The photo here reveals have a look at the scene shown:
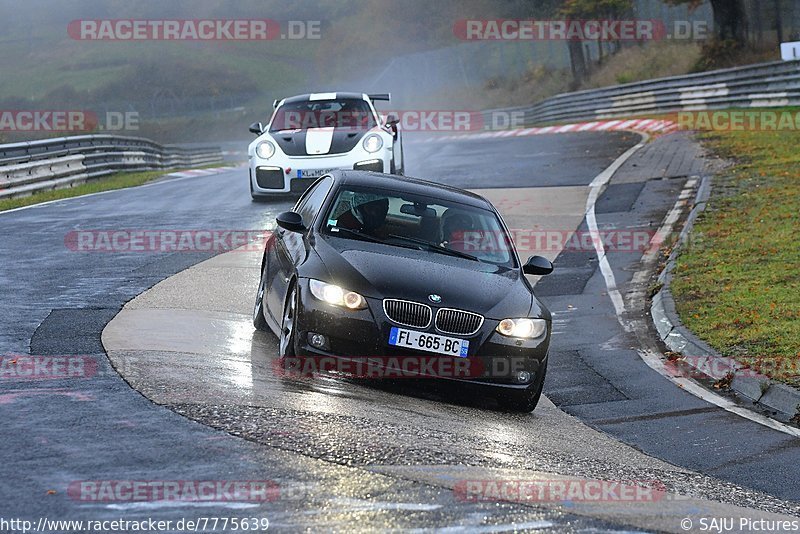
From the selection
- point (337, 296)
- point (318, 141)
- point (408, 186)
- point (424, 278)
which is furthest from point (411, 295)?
point (318, 141)

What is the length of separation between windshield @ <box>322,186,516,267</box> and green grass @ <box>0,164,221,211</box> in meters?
12.1

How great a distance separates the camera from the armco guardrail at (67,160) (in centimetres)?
2247

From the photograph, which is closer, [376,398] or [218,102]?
[376,398]

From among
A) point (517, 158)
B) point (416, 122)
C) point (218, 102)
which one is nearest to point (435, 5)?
point (218, 102)

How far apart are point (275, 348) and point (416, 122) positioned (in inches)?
2066

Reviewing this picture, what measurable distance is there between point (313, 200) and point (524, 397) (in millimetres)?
2747

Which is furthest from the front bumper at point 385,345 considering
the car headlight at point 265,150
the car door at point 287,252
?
the car headlight at point 265,150

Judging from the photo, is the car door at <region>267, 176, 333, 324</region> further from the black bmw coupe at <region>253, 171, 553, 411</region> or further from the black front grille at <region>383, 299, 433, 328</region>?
the black front grille at <region>383, 299, 433, 328</region>

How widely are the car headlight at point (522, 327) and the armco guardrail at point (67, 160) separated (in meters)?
15.7

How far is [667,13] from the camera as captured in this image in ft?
174

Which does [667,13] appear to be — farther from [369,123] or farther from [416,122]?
[369,123]

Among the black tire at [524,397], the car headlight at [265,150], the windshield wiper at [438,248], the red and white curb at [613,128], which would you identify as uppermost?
the red and white curb at [613,128]

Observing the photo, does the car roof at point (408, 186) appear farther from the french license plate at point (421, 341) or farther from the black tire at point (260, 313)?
the french license plate at point (421, 341)

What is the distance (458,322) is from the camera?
7949 millimetres
